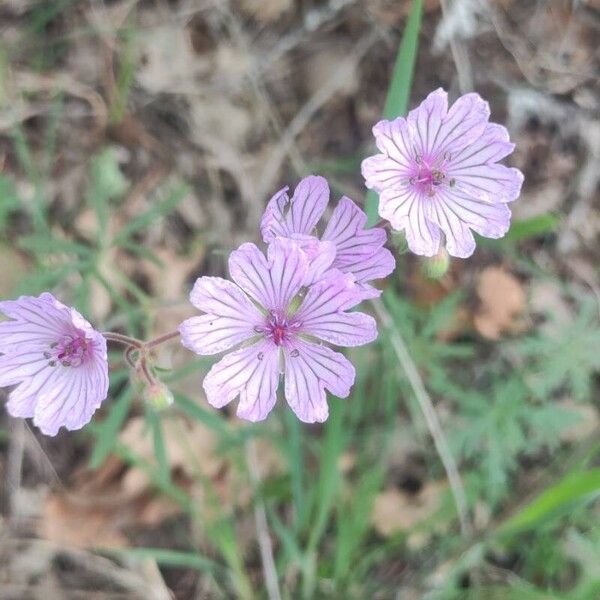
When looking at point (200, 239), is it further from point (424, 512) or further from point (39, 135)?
point (424, 512)

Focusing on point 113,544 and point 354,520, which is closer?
point 354,520

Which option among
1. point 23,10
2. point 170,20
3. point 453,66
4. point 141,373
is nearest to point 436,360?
point 453,66

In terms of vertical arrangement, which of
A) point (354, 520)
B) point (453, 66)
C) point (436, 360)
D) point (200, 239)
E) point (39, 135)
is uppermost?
point (39, 135)

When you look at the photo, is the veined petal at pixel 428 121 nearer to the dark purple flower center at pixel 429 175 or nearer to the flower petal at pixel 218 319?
the dark purple flower center at pixel 429 175

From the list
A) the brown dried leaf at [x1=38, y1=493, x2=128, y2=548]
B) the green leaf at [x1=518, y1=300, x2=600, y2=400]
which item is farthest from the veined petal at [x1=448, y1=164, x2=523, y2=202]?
the brown dried leaf at [x1=38, y1=493, x2=128, y2=548]

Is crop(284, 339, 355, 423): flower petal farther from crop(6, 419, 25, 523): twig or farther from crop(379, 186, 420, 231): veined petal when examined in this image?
crop(6, 419, 25, 523): twig

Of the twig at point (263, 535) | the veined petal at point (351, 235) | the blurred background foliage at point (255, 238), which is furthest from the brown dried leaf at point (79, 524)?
the veined petal at point (351, 235)
